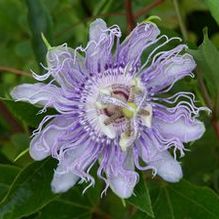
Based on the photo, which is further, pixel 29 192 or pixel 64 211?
pixel 64 211

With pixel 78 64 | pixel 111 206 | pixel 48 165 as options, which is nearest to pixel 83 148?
pixel 48 165

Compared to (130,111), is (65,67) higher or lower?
higher

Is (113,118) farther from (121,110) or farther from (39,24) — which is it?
(39,24)

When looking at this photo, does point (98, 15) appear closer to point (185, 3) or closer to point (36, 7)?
point (36, 7)

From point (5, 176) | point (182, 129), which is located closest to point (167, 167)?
point (182, 129)

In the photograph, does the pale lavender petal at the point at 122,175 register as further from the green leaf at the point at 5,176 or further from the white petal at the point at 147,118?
the green leaf at the point at 5,176

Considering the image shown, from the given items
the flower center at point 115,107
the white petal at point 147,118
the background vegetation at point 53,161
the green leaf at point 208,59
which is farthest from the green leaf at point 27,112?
the green leaf at point 208,59
